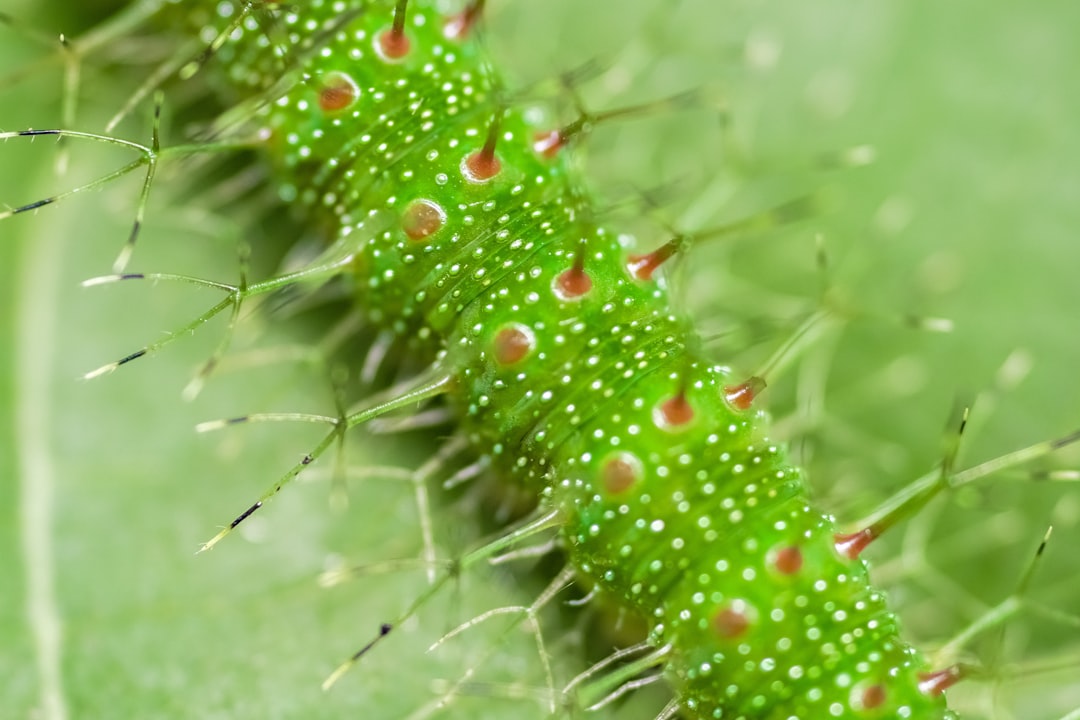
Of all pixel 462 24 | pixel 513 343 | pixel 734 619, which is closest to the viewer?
pixel 734 619

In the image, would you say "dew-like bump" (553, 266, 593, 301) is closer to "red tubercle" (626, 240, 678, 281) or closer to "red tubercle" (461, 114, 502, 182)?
"red tubercle" (626, 240, 678, 281)

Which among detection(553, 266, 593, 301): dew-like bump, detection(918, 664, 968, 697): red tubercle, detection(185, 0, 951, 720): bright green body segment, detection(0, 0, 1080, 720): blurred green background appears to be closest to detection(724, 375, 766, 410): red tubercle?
detection(185, 0, 951, 720): bright green body segment

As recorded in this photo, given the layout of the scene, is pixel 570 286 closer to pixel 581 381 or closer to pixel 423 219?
pixel 581 381

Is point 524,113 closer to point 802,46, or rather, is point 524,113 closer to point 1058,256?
point 802,46

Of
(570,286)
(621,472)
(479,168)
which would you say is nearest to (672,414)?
(621,472)

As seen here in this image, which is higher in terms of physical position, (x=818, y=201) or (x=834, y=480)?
(x=818, y=201)

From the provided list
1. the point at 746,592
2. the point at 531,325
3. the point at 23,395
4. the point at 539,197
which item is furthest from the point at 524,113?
the point at 23,395
